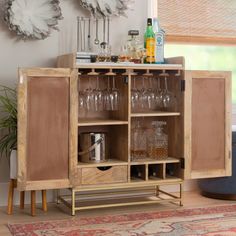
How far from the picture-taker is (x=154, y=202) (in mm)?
3953

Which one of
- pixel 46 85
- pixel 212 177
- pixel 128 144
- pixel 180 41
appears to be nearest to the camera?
pixel 46 85

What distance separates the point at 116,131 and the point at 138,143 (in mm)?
200

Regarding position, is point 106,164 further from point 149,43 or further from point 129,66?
point 149,43

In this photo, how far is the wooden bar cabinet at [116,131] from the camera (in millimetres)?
3604

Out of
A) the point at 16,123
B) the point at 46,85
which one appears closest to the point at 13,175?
the point at 16,123

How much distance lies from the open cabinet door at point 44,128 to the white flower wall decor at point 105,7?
0.70m

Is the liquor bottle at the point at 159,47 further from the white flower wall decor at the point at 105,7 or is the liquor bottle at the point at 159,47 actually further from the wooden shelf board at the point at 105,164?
the wooden shelf board at the point at 105,164

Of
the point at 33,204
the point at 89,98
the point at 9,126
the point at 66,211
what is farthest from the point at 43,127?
the point at 66,211

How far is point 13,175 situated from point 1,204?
1.35 feet

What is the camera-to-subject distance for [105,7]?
4.16 m

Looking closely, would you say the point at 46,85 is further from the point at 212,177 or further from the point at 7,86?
the point at 212,177

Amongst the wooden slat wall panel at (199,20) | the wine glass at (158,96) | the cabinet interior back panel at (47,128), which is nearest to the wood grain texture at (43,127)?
the cabinet interior back panel at (47,128)

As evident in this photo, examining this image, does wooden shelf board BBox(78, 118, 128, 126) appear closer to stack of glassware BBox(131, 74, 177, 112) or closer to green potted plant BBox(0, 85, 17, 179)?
stack of glassware BBox(131, 74, 177, 112)

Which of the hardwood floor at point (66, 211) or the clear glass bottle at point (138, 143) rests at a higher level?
the clear glass bottle at point (138, 143)
